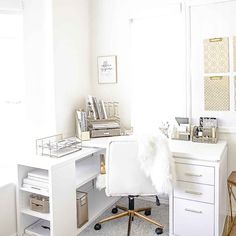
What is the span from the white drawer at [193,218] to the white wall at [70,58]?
4.57 feet

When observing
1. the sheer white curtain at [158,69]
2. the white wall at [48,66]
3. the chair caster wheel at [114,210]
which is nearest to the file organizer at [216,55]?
the sheer white curtain at [158,69]

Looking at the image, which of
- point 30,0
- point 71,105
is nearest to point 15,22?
point 30,0

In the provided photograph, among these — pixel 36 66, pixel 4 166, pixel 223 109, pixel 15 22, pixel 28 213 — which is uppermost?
pixel 15 22

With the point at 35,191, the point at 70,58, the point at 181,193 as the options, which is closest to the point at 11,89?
the point at 70,58

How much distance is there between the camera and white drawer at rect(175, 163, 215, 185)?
218 cm

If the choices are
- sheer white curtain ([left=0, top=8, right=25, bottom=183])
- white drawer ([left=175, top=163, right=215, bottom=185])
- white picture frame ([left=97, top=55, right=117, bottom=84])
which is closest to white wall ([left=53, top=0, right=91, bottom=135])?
white picture frame ([left=97, top=55, right=117, bottom=84])

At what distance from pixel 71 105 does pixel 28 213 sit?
119cm

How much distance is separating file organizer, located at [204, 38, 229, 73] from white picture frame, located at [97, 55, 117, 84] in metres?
1.04

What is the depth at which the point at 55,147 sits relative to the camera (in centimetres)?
248

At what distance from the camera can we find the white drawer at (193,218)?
2.21 metres

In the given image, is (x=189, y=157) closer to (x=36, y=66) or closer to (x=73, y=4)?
(x=36, y=66)

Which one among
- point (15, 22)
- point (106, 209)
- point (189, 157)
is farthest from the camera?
point (106, 209)

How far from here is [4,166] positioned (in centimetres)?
266

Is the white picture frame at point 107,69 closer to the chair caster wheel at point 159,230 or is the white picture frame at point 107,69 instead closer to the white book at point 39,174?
the white book at point 39,174
